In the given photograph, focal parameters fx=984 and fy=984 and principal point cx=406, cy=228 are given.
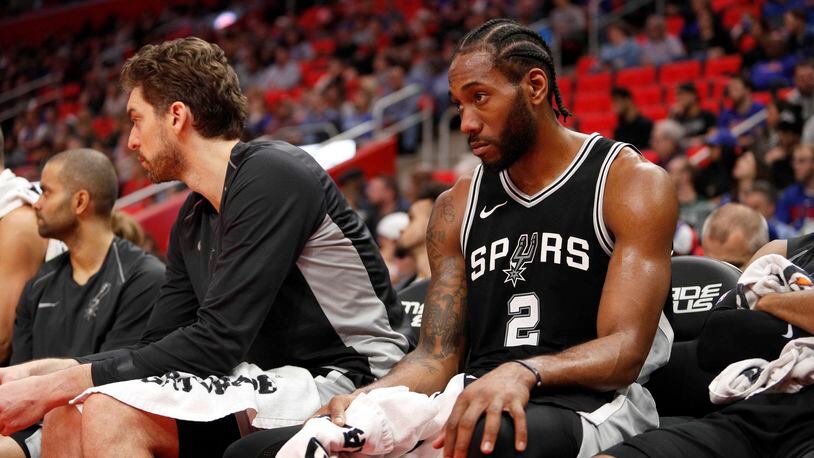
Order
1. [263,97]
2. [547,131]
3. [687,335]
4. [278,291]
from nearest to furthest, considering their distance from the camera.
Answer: [547,131] < [278,291] < [687,335] < [263,97]

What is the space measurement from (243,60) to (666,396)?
1407 centimetres

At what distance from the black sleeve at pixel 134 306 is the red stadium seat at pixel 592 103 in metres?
8.09

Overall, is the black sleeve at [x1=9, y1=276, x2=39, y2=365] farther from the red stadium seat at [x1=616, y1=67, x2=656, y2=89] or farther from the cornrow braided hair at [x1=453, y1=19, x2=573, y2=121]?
the red stadium seat at [x1=616, y1=67, x2=656, y2=89]

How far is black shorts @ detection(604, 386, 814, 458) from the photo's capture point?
2.27 metres

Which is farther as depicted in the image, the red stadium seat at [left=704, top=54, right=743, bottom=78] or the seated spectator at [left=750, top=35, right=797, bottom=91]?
the red stadium seat at [left=704, top=54, right=743, bottom=78]

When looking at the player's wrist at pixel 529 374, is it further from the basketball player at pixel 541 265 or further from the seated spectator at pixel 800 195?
the seated spectator at pixel 800 195

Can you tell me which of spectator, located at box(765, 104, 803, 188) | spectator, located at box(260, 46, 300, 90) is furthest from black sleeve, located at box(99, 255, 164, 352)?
spectator, located at box(260, 46, 300, 90)

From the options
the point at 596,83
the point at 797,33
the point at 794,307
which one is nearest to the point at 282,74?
the point at 596,83

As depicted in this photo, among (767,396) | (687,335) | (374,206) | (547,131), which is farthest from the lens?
(374,206)

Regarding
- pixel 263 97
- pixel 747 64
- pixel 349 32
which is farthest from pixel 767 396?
pixel 349 32

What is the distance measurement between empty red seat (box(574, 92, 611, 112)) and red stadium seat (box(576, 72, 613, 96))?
0.47ft

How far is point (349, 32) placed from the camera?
1563 centimetres

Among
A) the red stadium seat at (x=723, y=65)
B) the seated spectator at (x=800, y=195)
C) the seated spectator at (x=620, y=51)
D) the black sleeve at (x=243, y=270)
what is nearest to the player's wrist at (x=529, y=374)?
the black sleeve at (x=243, y=270)

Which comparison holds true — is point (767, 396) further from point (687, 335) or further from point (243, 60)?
point (243, 60)
